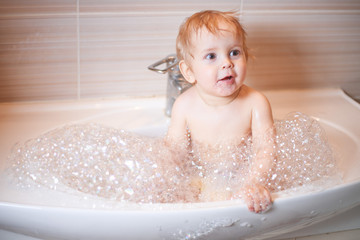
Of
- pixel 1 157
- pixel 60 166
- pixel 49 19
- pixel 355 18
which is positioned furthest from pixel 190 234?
pixel 355 18

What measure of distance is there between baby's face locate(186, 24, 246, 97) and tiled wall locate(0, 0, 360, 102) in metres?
0.28

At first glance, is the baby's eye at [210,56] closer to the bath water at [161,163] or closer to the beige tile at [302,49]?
the bath water at [161,163]

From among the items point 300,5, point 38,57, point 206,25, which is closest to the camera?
point 206,25

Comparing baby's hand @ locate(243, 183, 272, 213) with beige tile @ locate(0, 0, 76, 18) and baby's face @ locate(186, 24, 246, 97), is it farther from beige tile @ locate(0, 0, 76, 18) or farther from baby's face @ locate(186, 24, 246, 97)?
beige tile @ locate(0, 0, 76, 18)

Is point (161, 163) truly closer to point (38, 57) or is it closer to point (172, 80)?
point (172, 80)

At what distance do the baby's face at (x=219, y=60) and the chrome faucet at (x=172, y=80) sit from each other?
0.55ft

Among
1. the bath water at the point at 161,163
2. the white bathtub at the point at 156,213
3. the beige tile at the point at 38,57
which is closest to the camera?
the white bathtub at the point at 156,213

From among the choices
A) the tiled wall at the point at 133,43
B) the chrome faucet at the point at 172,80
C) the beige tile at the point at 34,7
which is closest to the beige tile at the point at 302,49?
the tiled wall at the point at 133,43

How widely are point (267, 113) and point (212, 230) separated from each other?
1.10ft

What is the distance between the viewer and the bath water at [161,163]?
3.14 ft

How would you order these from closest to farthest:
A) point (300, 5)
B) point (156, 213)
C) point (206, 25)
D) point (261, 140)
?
point (156, 213) → point (206, 25) → point (261, 140) → point (300, 5)

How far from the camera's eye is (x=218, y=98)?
1083mm

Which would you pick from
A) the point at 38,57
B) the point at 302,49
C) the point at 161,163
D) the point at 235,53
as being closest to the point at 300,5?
the point at 302,49

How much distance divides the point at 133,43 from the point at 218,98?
1.02 feet
